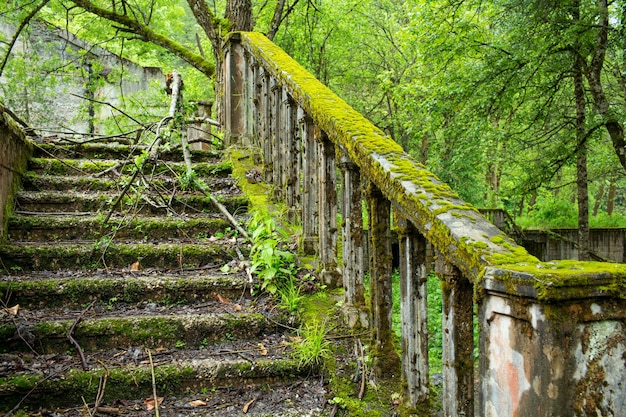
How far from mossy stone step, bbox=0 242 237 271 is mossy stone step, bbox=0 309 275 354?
0.53 meters

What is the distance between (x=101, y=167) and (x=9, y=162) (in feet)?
2.77

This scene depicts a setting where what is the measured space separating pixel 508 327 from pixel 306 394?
129cm

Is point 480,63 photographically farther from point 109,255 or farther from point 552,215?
point 552,215

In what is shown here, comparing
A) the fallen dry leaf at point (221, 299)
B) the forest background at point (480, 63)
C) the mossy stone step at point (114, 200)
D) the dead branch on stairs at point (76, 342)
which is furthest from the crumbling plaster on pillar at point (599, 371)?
the forest background at point (480, 63)

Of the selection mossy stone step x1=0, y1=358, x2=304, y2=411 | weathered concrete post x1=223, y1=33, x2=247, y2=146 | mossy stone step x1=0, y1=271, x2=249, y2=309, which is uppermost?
weathered concrete post x1=223, y1=33, x2=247, y2=146

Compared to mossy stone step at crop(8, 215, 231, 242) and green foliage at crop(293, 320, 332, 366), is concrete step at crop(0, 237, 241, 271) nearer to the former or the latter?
mossy stone step at crop(8, 215, 231, 242)

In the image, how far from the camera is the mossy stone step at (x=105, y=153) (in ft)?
15.1

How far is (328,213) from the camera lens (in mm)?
2857

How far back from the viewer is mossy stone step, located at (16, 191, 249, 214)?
3.72 m

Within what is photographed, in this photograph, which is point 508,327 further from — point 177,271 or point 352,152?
point 177,271

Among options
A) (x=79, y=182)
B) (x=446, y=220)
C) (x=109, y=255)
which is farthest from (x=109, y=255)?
(x=446, y=220)

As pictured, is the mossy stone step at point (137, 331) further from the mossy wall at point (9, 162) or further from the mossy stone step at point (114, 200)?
the mossy stone step at point (114, 200)

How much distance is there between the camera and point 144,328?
2568 mm

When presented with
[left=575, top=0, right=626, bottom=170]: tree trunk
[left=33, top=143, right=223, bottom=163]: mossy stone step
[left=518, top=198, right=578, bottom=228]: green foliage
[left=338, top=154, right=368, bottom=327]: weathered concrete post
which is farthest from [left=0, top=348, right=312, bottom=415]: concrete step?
[left=518, top=198, right=578, bottom=228]: green foliage
